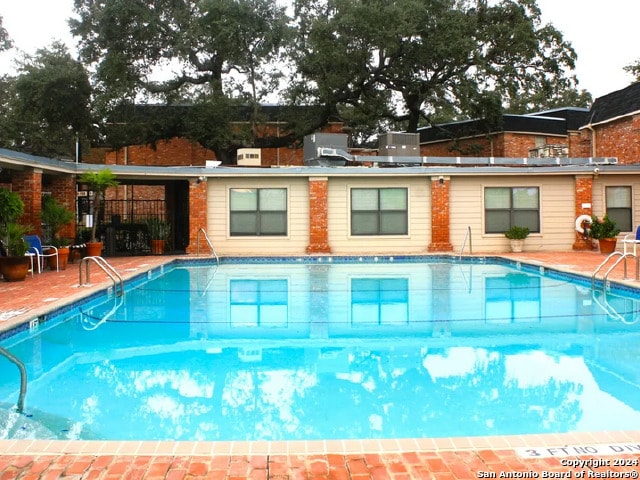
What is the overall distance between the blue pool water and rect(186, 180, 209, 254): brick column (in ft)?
21.0

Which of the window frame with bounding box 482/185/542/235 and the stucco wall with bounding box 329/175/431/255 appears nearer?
the stucco wall with bounding box 329/175/431/255

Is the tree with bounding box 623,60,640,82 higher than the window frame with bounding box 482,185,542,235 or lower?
higher

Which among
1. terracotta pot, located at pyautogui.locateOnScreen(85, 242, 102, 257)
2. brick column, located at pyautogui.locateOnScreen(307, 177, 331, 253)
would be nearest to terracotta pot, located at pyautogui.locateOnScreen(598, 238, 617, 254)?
brick column, located at pyautogui.locateOnScreen(307, 177, 331, 253)

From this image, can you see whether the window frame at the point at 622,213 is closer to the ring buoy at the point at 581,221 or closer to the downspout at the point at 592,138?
the ring buoy at the point at 581,221

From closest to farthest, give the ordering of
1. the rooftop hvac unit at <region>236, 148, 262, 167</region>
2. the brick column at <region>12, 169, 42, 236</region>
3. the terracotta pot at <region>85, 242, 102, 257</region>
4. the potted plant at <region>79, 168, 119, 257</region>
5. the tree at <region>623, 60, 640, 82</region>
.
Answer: the brick column at <region>12, 169, 42, 236</region> → the potted plant at <region>79, 168, 119, 257</region> → the terracotta pot at <region>85, 242, 102, 257</region> → the rooftop hvac unit at <region>236, 148, 262, 167</region> → the tree at <region>623, 60, 640, 82</region>

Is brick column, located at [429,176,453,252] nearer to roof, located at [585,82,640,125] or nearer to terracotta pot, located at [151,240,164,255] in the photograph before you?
terracotta pot, located at [151,240,164,255]

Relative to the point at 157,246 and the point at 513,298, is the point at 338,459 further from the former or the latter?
the point at 157,246

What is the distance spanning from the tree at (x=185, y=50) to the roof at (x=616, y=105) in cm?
1222

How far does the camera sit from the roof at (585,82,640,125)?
816 inches

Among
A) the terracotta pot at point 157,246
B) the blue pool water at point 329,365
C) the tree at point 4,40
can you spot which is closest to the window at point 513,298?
the blue pool water at point 329,365

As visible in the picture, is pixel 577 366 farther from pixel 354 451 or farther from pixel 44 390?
pixel 44 390

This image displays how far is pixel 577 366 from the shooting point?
5.59 meters

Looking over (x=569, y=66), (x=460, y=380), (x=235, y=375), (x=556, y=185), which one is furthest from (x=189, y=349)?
(x=569, y=66)

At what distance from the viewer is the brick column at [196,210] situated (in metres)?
16.8
